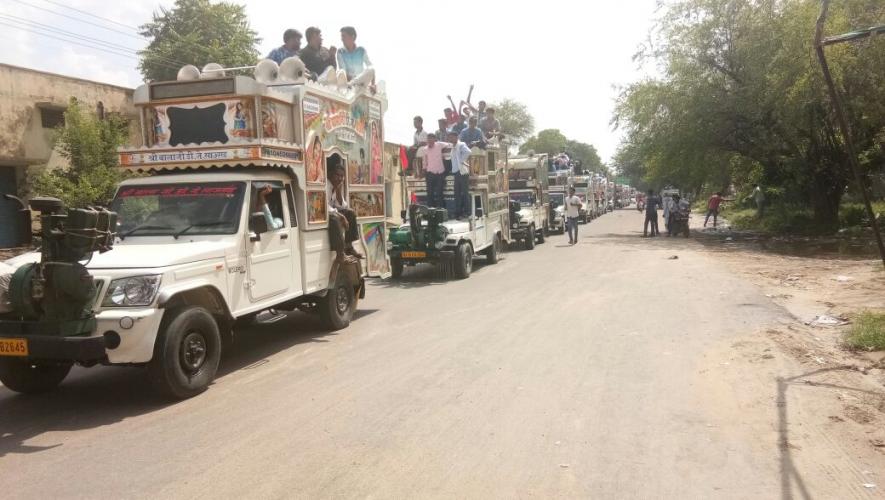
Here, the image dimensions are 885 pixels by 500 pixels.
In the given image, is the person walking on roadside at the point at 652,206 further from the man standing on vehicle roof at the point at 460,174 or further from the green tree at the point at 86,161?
the green tree at the point at 86,161

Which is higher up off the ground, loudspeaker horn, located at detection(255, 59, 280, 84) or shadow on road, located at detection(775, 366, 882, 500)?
loudspeaker horn, located at detection(255, 59, 280, 84)

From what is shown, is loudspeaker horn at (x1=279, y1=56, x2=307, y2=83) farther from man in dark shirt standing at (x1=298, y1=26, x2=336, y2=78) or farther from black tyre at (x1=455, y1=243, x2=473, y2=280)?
black tyre at (x1=455, y1=243, x2=473, y2=280)

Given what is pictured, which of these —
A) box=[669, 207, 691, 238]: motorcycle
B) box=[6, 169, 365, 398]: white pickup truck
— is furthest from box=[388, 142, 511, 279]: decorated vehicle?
box=[669, 207, 691, 238]: motorcycle

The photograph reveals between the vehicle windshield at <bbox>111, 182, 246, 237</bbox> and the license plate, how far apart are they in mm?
1794

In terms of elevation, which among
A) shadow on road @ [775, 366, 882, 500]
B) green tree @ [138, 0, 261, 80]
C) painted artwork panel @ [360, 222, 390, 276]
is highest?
green tree @ [138, 0, 261, 80]

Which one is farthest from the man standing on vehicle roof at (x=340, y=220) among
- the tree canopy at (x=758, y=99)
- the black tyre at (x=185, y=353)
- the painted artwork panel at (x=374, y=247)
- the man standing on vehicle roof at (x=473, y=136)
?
the tree canopy at (x=758, y=99)

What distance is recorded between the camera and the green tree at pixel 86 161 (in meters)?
14.9

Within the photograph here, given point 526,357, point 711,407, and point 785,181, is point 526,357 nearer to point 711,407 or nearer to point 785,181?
point 711,407

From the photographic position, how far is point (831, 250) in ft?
58.3

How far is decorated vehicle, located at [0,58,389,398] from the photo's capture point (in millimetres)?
5219

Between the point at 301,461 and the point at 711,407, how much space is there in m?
3.42

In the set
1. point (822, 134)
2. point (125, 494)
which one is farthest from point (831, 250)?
point (125, 494)

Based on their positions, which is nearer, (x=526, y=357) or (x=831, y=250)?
(x=526, y=357)

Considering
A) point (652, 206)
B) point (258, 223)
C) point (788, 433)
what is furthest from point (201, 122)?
point (652, 206)
